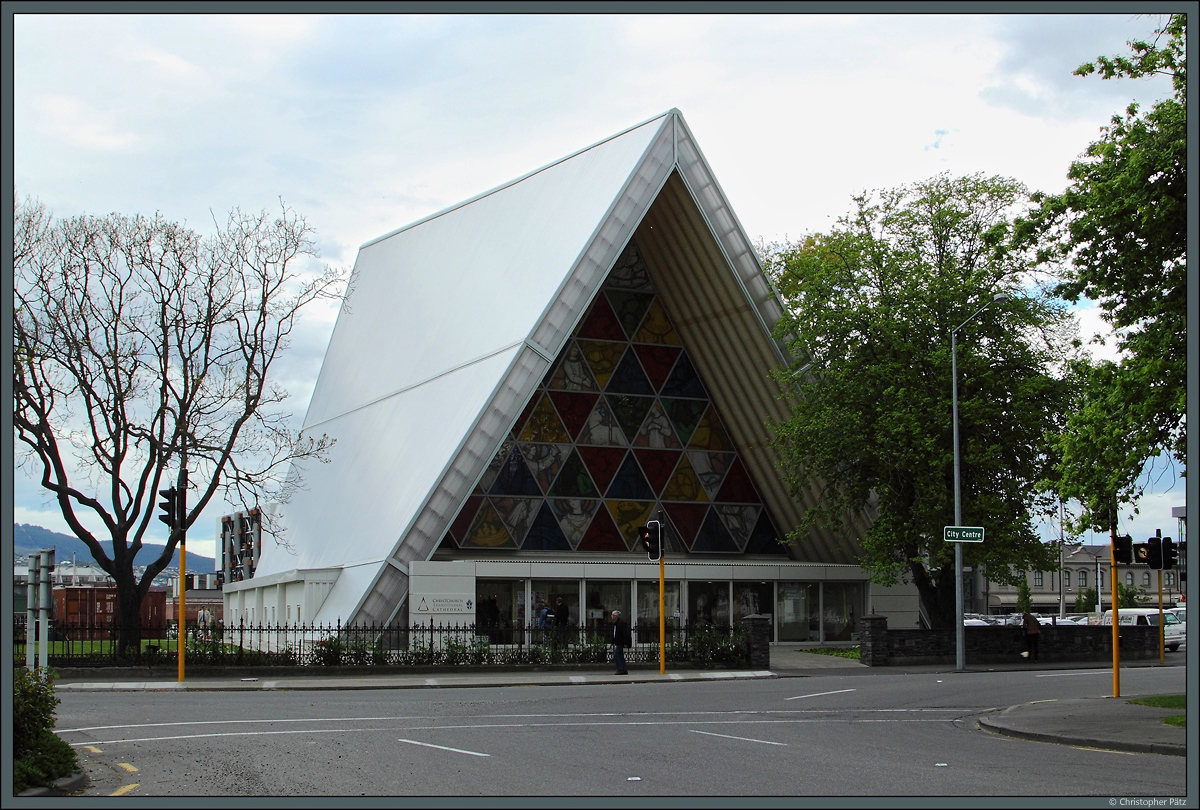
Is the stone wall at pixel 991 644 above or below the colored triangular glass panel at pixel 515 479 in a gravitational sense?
below

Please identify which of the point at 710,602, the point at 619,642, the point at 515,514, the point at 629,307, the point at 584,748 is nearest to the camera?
the point at 584,748

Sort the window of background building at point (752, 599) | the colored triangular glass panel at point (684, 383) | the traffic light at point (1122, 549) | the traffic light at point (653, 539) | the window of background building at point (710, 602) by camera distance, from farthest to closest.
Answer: the colored triangular glass panel at point (684, 383) < the window of background building at point (752, 599) < the window of background building at point (710, 602) < the traffic light at point (653, 539) < the traffic light at point (1122, 549)

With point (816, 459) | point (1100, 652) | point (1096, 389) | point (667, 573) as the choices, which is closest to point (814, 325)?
point (816, 459)

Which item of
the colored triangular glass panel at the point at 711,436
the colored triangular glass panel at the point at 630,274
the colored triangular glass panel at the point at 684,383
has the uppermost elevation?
the colored triangular glass panel at the point at 630,274

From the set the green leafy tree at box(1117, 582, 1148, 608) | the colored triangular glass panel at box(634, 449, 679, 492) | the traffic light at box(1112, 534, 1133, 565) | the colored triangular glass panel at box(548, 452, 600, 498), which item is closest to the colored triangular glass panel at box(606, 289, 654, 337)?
the colored triangular glass panel at box(634, 449, 679, 492)

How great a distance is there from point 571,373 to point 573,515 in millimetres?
4528

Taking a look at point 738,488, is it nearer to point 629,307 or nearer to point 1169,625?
point 629,307

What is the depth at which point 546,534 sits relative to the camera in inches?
1467

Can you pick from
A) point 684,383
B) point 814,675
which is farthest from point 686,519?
point 814,675

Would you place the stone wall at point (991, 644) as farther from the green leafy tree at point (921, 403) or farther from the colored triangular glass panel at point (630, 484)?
the colored triangular glass panel at point (630, 484)

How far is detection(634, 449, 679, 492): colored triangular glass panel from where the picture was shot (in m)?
39.0

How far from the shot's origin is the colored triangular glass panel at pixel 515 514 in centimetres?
3681

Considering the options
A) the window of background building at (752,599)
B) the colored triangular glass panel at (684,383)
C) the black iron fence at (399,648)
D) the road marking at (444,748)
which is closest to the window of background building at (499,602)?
the black iron fence at (399,648)

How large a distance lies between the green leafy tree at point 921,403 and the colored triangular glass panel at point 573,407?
21.1 feet
